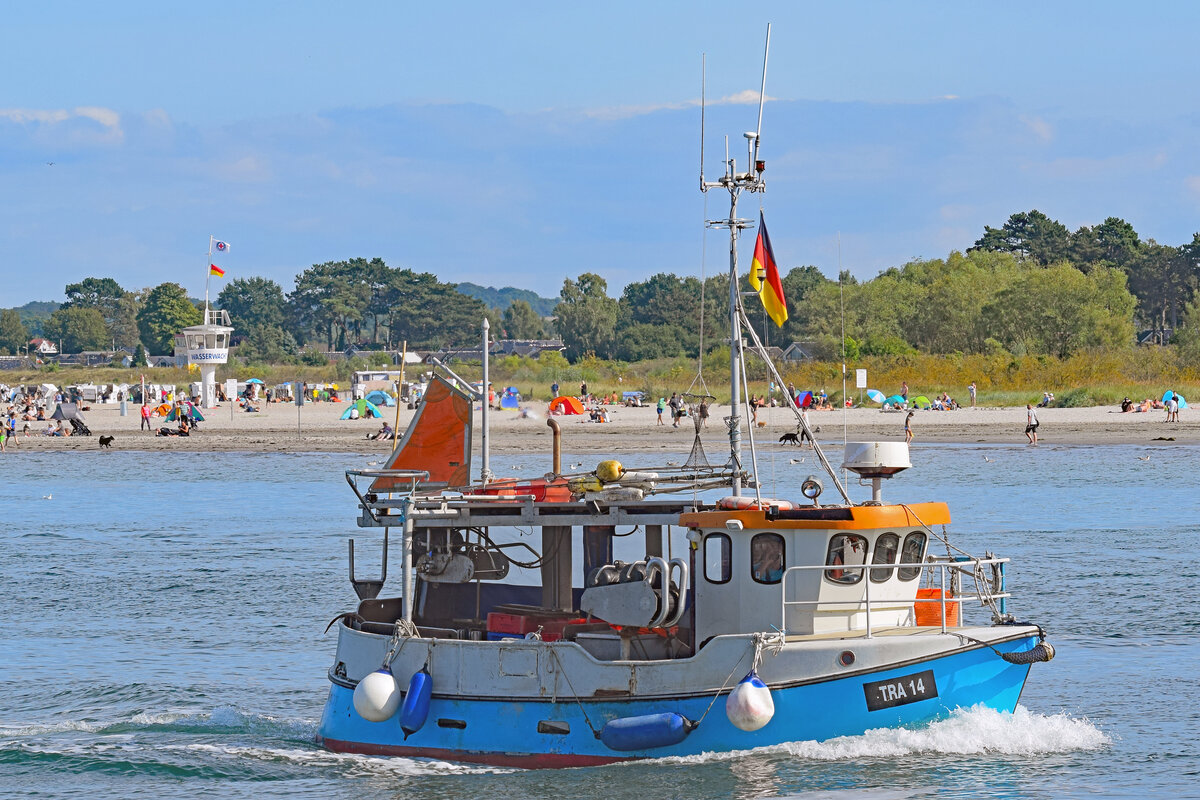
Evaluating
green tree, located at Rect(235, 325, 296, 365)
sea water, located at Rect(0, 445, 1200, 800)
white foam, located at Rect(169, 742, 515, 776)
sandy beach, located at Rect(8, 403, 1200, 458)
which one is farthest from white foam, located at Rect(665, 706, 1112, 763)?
green tree, located at Rect(235, 325, 296, 365)

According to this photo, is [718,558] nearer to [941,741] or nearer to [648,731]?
[648,731]

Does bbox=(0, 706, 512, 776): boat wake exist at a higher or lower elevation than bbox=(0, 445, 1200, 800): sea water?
lower

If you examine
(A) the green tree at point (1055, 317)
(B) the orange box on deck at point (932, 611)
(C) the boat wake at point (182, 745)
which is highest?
(A) the green tree at point (1055, 317)

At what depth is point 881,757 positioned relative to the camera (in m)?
15.2

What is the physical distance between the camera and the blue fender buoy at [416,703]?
1561cm

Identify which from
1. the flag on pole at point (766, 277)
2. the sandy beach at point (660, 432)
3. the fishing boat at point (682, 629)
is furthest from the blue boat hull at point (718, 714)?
the sandy beach at point (660, 432)

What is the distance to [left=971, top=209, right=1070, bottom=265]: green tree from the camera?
131125 millimetres

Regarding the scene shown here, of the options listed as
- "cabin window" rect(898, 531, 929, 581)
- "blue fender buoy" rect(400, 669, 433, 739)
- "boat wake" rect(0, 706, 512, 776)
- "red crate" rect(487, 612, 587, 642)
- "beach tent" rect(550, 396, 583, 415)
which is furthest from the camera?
"beach tent" rect(550, 396, 583, 415)

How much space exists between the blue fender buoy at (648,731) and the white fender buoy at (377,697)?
247cm

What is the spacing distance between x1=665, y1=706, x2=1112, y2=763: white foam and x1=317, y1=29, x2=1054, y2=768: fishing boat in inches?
5.4

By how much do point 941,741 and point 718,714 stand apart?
2.50 metres

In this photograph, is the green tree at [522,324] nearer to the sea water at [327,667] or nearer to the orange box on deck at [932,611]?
the sea water at [327,667]

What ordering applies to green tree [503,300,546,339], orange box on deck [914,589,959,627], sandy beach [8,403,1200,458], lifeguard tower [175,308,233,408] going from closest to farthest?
orange box on deck [914,589,959,627] → sandy beach [8,403,1200,458] → lifeguard tower [175,308,233,408] → green tree [503,300,546,339]

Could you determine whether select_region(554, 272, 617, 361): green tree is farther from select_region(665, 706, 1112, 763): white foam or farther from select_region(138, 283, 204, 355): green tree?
Result: select_region(665, 706, 1112, 763): white foam
